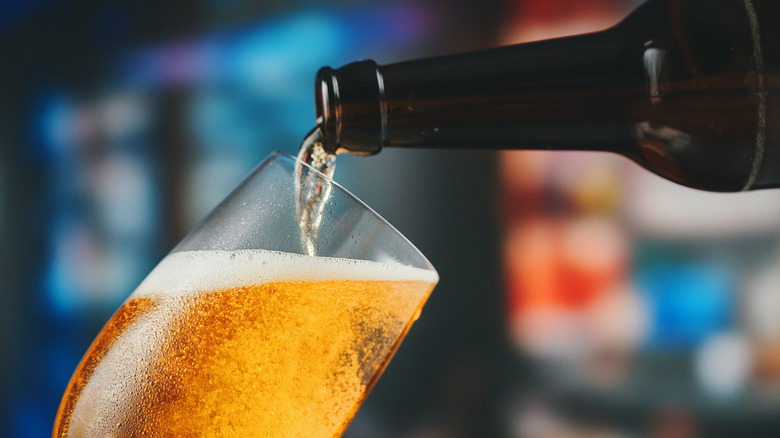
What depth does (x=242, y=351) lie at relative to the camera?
0.92 ft

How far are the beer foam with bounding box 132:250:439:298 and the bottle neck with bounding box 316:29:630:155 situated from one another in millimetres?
73

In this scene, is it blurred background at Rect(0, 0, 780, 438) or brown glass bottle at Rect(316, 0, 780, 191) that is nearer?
brown glass bottle at Rect(316, 0, 780, 191)

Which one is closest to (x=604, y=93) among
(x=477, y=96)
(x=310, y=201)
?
(x=477, y=96)

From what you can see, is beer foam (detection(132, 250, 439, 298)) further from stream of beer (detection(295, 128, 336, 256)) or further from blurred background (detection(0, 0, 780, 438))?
blurred background (detection(0, 0, 780, 438))

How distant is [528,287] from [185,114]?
890 mm

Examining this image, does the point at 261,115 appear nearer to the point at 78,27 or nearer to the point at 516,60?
the point at 78,27

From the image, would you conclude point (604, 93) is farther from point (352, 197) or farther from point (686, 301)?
point (686, 301)

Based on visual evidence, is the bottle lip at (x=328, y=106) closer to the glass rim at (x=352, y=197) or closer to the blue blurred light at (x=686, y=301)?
the glass rim at (x=352, y=197)

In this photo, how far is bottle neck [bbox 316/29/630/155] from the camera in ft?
1.10

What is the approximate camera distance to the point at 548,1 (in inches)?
50.3

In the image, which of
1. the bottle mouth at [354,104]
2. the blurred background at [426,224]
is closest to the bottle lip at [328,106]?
the bottle mouth at [354,104]

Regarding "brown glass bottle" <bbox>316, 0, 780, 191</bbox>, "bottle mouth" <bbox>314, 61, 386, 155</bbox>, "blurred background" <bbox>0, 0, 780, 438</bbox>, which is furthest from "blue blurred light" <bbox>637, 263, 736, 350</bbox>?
"bottle mouth" <bbox>314, 61, 386, 155</bbox>

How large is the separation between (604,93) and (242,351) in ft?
0.76

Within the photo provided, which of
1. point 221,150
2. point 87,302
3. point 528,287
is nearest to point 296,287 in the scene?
point 528,287
